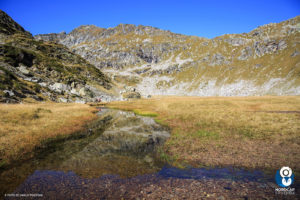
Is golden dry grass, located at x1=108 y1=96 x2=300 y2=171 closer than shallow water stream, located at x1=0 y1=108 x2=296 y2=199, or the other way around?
shallow water stream, located at x1=0 y1=108 x2=296 y2=199

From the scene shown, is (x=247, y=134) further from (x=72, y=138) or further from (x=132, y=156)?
(x=72, y=138)

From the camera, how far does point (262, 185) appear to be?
9.58 metres

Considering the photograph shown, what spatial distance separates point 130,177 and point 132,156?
3904mm

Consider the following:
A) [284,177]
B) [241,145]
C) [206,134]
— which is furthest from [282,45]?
[284,177]

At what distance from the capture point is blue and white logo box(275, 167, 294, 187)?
9.89m

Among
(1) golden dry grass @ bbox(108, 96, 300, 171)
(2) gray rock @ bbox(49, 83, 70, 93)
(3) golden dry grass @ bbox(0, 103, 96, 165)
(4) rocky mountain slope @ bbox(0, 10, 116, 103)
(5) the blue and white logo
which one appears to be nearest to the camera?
(5) the blue and white logo

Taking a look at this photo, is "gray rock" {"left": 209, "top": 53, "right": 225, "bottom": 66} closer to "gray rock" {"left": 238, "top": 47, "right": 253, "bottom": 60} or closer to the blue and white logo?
"gray rock" {"left": 238, "top": 47, "right": 253, "bottom": 60}

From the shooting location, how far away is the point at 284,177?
1049cm

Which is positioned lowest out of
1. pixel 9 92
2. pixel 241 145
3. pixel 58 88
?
pixel 241 145

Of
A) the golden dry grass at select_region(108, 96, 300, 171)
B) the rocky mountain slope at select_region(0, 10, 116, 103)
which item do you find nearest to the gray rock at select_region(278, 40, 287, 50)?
the golden dry grass at select_region(108, 96, 300, 171)

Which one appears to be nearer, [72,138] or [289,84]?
[72,138]

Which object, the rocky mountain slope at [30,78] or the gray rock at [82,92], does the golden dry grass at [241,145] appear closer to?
the rocky mountain slope at [30,78]

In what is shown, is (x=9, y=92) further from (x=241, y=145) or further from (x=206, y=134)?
(x=241, y=145)

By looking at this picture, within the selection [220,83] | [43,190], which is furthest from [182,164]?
[220,83]
